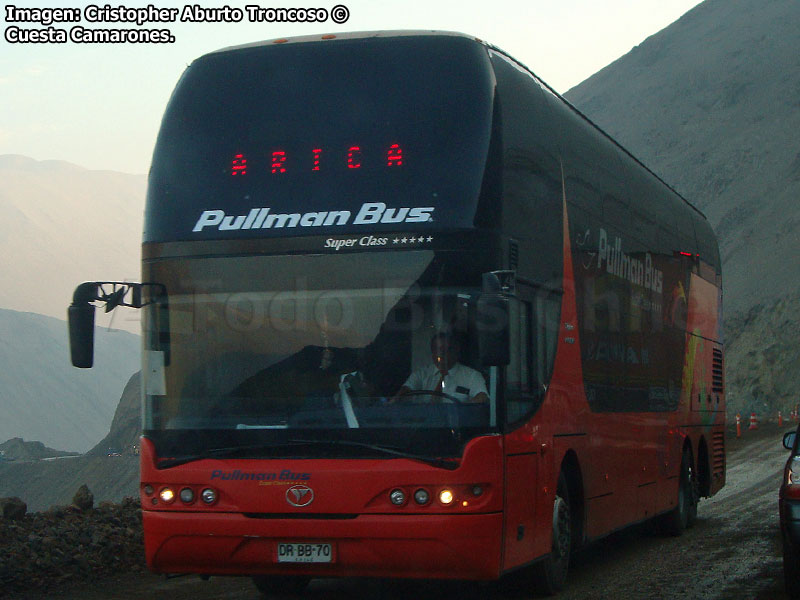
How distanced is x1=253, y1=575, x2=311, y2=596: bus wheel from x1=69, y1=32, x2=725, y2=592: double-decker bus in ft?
5.71

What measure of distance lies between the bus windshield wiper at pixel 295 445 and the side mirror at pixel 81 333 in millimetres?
881

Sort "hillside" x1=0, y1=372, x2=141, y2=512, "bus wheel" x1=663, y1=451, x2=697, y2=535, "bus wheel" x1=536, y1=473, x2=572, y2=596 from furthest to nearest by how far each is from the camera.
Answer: "hillside" x1=0, y1=372, x2=141, y2=512, "bus wheel" x1=663, y1=451, x2=697, y2=535, "bus wheel" x1=536, y1=473, x2=572, y2=596

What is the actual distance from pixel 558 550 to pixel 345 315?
2.96 metres

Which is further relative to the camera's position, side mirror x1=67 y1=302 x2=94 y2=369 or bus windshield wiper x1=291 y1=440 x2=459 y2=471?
side mirror x1=67 y1=302 x2=94 y2=369

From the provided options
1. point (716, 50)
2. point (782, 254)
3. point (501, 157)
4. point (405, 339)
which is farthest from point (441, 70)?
point (716, 50)

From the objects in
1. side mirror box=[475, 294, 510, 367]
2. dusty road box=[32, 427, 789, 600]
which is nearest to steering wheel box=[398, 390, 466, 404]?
side mirror box=[475, 294, 510, 367]

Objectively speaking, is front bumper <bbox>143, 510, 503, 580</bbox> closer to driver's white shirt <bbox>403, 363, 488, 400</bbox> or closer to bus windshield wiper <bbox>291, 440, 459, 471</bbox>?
bus windshield wiper <bbox>291, 440, 459, 471</bbox>

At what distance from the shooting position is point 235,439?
8359 millimetres

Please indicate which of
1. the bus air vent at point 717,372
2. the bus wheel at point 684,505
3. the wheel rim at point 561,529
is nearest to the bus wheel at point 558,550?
the wheel rim at point 561,529

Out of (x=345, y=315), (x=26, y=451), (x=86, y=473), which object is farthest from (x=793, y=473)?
(x=26, y=451)

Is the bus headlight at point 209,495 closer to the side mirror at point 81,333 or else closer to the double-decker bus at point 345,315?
the double-decker bus at point 345,315

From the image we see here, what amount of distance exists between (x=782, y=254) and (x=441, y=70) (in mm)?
65526

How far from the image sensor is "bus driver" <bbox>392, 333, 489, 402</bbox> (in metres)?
8.11

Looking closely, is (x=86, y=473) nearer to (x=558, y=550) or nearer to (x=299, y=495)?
(x=558, y=550)
